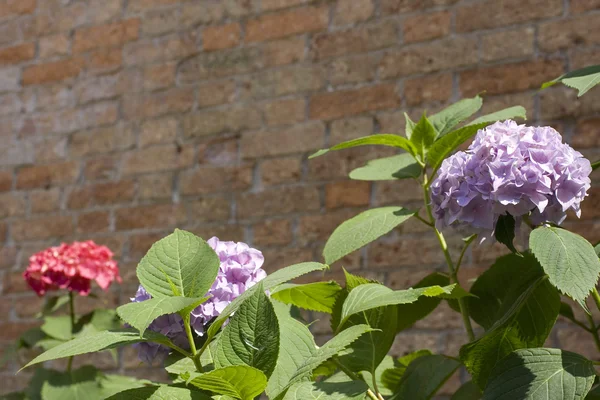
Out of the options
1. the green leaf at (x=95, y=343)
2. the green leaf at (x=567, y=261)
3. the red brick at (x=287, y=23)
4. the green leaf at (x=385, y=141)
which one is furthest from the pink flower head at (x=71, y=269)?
the green leaf at (x=567, y=261)

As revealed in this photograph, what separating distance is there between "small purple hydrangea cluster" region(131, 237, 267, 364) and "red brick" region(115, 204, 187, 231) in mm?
1526

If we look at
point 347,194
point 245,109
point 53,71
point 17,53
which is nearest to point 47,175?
point 53,71

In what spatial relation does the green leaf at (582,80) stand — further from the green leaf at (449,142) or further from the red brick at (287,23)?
the red brick at (287,23)

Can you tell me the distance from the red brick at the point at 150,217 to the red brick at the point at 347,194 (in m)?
0.48

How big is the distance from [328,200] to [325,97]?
0.29m

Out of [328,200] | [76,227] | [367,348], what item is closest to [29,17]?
[76,227]

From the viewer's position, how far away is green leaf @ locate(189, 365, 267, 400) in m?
0.59

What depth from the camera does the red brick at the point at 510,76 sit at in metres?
1.92

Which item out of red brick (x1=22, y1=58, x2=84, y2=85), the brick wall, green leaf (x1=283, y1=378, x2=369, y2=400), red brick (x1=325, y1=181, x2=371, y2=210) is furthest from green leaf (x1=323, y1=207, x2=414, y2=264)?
red brick (x1=22, y1=58, x2=84, y2=85)

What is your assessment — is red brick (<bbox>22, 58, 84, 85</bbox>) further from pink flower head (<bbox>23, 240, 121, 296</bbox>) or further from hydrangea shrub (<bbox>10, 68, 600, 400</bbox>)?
hydrangea shrub (<bbox>10, 68, 600, 400</bbox>)

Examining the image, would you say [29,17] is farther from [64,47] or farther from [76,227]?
[76,227]

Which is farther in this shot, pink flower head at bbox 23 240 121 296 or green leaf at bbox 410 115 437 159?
pink flower head at bbox 23 240 121 296

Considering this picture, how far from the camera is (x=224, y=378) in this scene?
60 cm

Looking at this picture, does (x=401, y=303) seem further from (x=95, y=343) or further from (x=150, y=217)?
(x=150, y=217)
